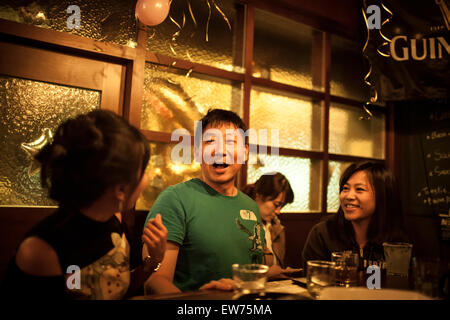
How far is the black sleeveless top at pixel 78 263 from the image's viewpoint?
876 mm

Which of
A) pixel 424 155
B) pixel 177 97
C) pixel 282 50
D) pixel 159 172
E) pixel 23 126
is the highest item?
pixel 282 50

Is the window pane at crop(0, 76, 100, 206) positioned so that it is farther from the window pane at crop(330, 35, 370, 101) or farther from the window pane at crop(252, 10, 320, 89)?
the window pane at crop(330, 35, 370, 101)

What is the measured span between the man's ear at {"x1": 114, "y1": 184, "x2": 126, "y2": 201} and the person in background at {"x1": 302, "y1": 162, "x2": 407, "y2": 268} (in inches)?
44.3

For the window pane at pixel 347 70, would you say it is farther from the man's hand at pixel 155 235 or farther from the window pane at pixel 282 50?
the man's hand at pixel 155 235

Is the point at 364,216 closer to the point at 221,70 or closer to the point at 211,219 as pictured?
the point at 211,219

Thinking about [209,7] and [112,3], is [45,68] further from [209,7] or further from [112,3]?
[209,7]

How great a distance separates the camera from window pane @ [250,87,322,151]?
3.09 meters

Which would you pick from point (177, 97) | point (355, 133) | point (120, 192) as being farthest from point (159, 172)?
point (355, 133)

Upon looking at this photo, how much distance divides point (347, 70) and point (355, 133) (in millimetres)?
637

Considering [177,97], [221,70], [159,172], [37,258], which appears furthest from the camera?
[221,70]

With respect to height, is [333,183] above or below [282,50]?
A: below

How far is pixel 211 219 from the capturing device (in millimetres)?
1664

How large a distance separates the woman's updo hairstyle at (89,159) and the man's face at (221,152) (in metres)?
0.73

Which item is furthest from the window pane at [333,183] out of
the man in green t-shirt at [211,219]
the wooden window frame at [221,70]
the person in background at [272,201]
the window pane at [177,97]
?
the man in green t-shirt at [211,219]
